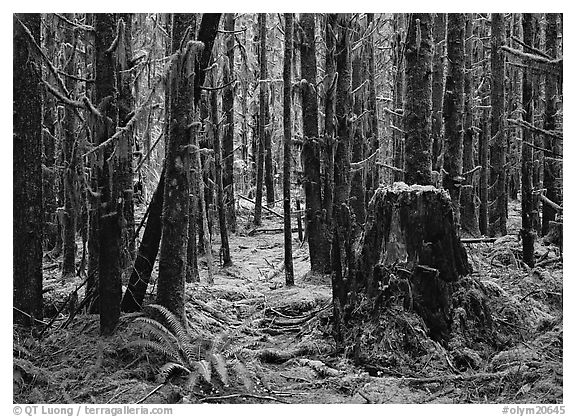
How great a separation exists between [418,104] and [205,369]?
5109mm

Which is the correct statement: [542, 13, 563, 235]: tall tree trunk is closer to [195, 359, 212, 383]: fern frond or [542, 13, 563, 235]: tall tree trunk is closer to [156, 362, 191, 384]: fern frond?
[195, 359, 212, 383]: fern frond

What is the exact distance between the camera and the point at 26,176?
7090mm

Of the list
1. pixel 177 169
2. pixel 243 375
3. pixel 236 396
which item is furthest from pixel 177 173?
pixel 236 396

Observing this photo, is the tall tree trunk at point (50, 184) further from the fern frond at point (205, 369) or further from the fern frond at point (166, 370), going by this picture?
the fern frond at point (205, 369)

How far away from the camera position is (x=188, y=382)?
244 inches

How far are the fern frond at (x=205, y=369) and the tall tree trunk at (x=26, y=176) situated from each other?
2.32 meters

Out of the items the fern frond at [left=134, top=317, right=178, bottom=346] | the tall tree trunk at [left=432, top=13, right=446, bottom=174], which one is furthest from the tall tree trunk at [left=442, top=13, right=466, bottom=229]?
the fern frond at [left=134, top=317, right=178, bottom=346]

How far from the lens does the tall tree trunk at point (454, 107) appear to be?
12320 mm

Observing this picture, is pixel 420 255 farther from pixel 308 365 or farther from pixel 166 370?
pixel 166 370

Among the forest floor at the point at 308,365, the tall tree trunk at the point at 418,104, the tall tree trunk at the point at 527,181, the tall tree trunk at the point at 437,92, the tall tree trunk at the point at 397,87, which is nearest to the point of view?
the forest floor at the point at 308,365

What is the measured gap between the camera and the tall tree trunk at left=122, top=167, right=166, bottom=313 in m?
7.46

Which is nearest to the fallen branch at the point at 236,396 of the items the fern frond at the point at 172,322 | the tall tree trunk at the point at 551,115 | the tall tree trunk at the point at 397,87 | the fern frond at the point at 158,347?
the fern frond at the point at 158,347

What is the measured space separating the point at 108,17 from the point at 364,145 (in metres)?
10.4

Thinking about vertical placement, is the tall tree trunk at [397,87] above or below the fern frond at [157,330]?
above
